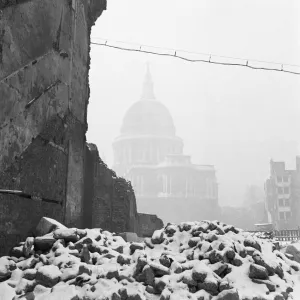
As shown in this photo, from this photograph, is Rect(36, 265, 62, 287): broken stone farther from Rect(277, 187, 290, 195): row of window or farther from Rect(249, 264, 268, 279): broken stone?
Rect(277, 187, 290, 195): row of window

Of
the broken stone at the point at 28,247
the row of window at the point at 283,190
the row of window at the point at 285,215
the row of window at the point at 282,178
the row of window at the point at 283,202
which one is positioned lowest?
the broken stone at the point at 28,247

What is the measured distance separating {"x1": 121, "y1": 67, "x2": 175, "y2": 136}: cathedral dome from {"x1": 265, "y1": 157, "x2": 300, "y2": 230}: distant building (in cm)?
3475

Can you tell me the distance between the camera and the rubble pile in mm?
3152

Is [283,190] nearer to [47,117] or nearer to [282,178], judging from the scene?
[282,178]

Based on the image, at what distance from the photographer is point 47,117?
488 centimetres

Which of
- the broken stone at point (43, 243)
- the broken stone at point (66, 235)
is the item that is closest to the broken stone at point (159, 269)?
the broken stone at point (66, 235)

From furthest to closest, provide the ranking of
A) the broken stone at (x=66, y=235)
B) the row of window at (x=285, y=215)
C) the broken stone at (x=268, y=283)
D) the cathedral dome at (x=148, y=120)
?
the cathedral dome at (x=148, y=120), the row of window at (x=285, y=215), the broken stone at (x=66, y=235), the broken stone at (x=268, y=283)

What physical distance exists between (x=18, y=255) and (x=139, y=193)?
190 feet

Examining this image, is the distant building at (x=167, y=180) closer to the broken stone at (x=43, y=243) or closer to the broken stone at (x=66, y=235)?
the broken stone at (x=66, y=235)

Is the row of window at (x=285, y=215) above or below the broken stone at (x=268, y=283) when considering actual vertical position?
above

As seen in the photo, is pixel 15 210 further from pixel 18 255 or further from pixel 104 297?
pixel 104 297

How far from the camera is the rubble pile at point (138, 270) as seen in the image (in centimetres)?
315

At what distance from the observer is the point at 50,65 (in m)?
4.96

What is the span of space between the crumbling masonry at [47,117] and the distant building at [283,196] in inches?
1714
